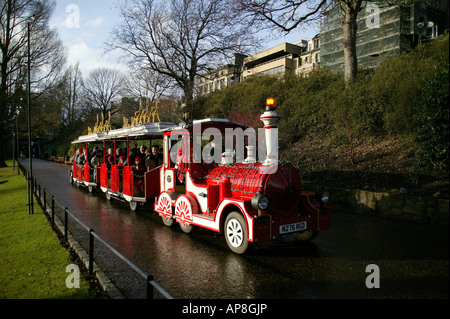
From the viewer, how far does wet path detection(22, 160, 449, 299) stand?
3.94 meters

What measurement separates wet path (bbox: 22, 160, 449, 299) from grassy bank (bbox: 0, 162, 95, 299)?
58 centimetres

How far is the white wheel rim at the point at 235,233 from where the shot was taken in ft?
17.5

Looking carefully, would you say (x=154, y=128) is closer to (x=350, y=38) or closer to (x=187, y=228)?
(x=187, y=228)

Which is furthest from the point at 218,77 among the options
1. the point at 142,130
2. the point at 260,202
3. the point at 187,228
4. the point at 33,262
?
the point at 33,262

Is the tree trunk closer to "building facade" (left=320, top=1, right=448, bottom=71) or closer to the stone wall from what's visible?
"building facade" (left=320, top=1, right=448, bottom=71)

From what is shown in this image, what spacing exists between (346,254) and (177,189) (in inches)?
161

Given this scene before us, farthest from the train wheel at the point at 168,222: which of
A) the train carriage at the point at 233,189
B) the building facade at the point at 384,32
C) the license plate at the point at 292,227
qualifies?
the building facade at the point at 384,32

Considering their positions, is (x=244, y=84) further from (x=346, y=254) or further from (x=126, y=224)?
(x=346, y=254)

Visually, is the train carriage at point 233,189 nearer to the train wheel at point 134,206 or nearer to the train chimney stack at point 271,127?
the train chimney stack at point 271,127

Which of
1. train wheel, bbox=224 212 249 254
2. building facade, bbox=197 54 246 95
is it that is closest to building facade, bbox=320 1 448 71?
building facade, bbox=197 54 246 95

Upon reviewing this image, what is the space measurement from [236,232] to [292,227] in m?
1.00

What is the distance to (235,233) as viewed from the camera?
5.44 m
